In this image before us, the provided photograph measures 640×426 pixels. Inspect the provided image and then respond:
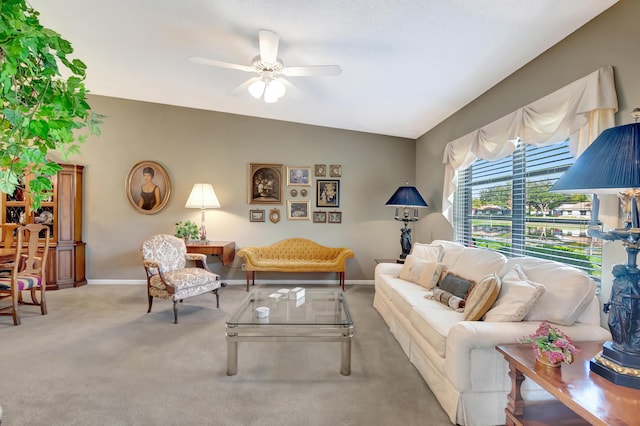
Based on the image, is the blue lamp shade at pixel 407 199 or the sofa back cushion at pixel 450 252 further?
the blue lamp shade at pixel 407 199

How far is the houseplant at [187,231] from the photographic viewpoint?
15.9 feet

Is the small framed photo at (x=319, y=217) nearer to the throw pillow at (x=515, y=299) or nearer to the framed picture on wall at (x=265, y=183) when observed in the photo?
the framed picture on wall at (x=265, y=183)

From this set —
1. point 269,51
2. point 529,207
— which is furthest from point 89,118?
point 529,207

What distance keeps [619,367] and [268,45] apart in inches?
114

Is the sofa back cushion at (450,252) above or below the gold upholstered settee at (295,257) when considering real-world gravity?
above

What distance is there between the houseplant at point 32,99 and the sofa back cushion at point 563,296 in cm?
254

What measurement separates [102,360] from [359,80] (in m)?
3.62

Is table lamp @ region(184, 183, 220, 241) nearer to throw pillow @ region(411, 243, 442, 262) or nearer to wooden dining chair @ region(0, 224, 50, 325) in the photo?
wooden dining chair @ region(0, 224, 50, 325)

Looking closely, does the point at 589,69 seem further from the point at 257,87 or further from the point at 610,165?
the point at 257,87

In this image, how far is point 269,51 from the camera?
2486 millimetres

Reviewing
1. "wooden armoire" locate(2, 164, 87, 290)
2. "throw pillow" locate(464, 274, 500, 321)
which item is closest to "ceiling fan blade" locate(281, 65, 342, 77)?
"throw pillow" locate(464, 274, 500, 321)

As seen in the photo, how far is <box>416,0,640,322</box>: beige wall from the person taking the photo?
183 cm

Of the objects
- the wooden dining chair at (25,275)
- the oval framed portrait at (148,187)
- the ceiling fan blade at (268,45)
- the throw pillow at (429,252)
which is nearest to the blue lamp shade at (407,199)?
the throw pillow at (429,252)

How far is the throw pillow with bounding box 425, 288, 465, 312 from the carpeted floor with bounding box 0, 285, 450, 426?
0.60 m
